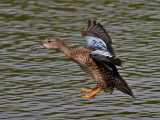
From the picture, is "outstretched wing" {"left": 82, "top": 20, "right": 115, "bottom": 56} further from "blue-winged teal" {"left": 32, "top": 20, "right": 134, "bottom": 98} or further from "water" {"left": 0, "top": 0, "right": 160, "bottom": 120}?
"water" {"left": 0, "top": 0, "right": 160, "bottom": 120}

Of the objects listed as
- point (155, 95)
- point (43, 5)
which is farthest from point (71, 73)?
point (43, 5)

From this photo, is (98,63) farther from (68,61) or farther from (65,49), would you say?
(68,61)

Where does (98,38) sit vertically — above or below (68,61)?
above

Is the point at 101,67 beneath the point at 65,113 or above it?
above

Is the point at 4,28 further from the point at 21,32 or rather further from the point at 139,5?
the point at 139,5

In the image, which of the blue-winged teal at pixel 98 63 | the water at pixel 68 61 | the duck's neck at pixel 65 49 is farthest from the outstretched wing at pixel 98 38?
the water at pixel 68 61

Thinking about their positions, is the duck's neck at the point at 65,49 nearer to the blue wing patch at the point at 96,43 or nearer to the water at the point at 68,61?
the blue wing patch at the point at 96,43

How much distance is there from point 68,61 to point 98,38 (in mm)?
2617

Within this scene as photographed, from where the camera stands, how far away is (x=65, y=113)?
29.9 ft

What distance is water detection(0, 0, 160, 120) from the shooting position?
9320 mm

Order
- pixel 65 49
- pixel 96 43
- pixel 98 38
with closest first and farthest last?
1. pixel 65 49
2. pixel 96 43
3. pixel 98 38

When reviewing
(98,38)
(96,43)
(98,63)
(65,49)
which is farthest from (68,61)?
(98,63)

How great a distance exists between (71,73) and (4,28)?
4050mm

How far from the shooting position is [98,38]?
9711mm
